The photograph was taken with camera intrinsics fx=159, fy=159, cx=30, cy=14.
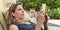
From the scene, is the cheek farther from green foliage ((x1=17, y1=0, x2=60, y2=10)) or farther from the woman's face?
green foliage ((x1=17, y1=0, x2=60, y2=10))

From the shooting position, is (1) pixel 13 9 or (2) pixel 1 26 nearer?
(1) pixel 13 9

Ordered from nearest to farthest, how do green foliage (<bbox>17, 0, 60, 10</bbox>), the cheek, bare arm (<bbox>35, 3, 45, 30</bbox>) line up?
bare arm (<bbox>35, 3, 45, 30</bbox>), the cheek, green foliage (<bbox>17, 0, 60, 10</bbox>)

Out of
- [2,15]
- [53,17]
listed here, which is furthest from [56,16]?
[2,15]

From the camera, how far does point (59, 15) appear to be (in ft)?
12.3

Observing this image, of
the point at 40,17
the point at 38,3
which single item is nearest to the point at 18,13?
the point at 40,17

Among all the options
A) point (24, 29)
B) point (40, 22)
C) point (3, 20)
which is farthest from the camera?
point (3, 20)

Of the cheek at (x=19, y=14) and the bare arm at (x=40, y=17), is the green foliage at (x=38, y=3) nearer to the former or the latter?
the cheek at (x=19, y=14)

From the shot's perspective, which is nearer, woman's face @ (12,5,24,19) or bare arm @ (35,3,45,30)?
bare arm @ (35,3,45,30)

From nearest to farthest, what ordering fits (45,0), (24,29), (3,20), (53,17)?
(24,29), (3,20), (53,17), (45,0)

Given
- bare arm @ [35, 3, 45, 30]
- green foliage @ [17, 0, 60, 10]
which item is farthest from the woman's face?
green foliage @ [17, 0, 60, 10]

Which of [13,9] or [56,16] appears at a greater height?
[13,9]

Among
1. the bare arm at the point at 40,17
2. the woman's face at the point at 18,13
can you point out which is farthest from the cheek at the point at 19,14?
the bare arm at the point at 40,17

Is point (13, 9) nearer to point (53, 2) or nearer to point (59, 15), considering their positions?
point (59, 15)

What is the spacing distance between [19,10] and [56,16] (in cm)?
216
